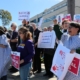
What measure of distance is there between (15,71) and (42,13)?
132 ft

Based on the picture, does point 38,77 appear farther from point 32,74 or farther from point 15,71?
point 15,71

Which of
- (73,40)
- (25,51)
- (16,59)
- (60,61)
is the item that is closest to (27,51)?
(25,51)

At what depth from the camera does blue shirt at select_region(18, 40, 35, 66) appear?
3.66 metres

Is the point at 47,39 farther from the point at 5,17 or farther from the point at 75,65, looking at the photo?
the point at 5,17

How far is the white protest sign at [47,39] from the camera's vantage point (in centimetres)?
522

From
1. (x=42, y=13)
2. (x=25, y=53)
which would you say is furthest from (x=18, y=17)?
(x=42, y=13)

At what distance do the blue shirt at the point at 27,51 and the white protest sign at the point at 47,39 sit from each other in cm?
159

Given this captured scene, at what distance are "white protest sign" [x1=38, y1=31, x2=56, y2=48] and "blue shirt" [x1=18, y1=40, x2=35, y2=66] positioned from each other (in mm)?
1593

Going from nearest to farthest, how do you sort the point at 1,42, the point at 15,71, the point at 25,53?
the point at 25,53 → the point at 1,42 → the point at 15,71

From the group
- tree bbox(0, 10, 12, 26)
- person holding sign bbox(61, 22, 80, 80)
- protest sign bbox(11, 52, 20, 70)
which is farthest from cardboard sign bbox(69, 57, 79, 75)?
tree bbox(0, 10, 12, 26)

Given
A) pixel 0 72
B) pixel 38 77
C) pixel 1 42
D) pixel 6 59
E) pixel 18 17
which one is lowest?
pixel 38 77

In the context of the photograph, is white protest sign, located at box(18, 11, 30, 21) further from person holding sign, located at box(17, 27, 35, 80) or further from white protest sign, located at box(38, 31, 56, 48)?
person holding sign, located at box(17, 27, 35, 80)

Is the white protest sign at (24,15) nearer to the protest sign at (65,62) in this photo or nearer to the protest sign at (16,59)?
the protest sign at (16,59)

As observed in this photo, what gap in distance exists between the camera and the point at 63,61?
10.1ft
